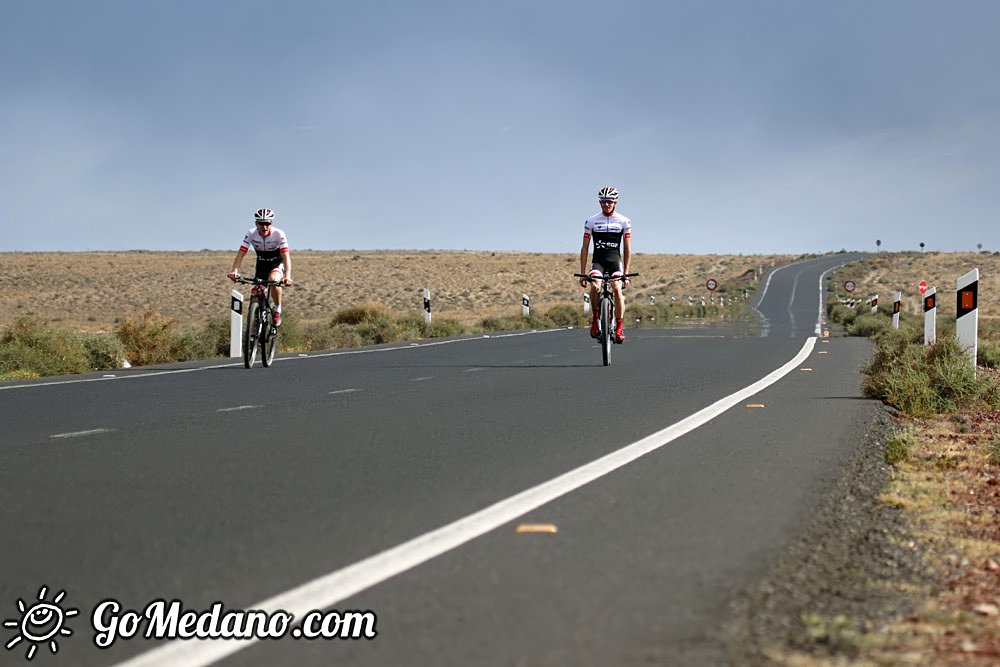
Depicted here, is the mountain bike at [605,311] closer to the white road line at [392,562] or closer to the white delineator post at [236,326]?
the white delineator post at [236,326]

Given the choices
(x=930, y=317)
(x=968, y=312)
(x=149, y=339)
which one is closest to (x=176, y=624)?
(x=968, y=312)

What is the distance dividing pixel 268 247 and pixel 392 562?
1177 cm

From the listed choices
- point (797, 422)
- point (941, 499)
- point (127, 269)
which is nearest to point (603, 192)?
point (797, 422)

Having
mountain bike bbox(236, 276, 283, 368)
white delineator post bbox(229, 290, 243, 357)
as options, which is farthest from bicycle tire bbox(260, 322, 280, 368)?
white delineator post bbox(229, 290, 243, 357)

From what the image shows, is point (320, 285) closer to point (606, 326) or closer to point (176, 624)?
point (606, 326)

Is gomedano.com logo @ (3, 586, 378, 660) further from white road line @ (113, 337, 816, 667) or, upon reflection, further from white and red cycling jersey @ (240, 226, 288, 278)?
white and red cycling jersey @ (240, 226, 288, 278)

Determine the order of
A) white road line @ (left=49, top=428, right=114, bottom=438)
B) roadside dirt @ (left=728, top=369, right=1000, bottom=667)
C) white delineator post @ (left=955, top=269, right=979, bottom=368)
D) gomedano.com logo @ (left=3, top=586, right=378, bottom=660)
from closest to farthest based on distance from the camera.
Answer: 1. roadside dirt @ (left=728, top=369, right=1000, bottom=667)
2. gomedano.com logo @ (left=3, top=586, right=378, bottom=660)
3. white road line @ (left=49, top=428, right=114, bottom=438)
4. white delineator post @ (left=955, top=269, right=979, bottom=368)

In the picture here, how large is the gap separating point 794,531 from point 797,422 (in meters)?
4.18

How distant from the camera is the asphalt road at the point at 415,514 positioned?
Answer: 11.1 feet

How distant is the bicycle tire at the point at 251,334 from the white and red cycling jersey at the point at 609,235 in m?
5.10

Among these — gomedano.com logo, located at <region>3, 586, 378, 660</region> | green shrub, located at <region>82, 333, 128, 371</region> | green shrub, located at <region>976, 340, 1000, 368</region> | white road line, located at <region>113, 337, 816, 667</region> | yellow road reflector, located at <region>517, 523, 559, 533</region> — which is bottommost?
green shrub, located at <region>82, 333, 128, 371</region>

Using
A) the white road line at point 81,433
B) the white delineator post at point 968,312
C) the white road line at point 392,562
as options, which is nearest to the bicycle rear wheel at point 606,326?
the white delineator post at point 968,312

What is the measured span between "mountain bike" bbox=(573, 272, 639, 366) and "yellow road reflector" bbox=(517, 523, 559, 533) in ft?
34.1

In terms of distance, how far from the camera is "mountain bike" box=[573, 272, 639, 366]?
15234 millimetres
